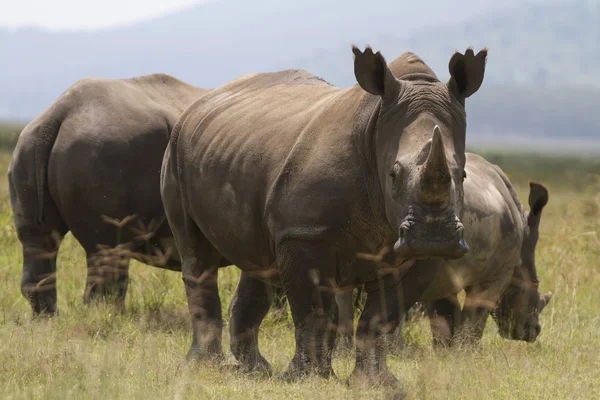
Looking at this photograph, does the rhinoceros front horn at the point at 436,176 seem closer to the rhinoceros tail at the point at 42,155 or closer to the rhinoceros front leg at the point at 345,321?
the rhinoceros front leg at the point at 345,321

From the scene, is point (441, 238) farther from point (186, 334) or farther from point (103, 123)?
point (103, 123)

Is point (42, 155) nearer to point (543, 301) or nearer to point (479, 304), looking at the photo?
point (479, 304)

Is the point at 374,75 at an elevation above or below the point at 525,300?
above

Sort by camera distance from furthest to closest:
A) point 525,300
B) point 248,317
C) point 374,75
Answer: point 525,300, point 248,317, point 374,75

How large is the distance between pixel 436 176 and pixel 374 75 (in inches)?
31.0

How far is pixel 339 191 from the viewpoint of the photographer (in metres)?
5.20

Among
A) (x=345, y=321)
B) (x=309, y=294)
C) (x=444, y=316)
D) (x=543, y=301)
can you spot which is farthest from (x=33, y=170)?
(x=543, y=301)

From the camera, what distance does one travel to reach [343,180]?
5.20 metres

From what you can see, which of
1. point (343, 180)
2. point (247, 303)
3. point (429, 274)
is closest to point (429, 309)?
point (247, 303)

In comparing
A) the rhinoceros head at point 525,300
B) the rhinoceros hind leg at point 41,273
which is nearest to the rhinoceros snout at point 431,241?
the rhinoceros head at point 525,300

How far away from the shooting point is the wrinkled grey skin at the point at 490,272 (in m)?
6.55

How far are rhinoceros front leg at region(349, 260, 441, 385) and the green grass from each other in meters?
0.15

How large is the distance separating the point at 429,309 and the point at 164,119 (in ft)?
8.18

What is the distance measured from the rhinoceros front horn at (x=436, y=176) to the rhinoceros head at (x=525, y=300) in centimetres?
274
